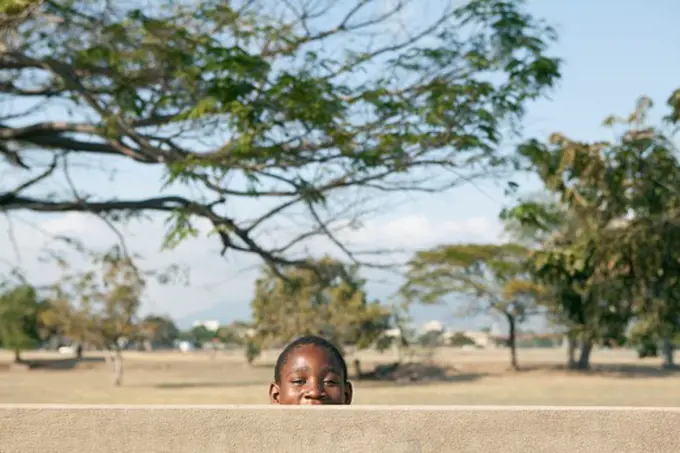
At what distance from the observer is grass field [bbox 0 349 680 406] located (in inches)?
1319

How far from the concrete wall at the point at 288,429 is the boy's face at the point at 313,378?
71cm

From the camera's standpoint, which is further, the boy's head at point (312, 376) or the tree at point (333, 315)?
the tree at point (333, 315)

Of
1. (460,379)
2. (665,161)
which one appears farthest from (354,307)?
(665,161)

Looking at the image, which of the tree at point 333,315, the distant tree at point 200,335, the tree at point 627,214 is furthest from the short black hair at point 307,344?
the distant tree at point 200,335

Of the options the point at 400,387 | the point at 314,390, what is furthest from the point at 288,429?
the point at 400,387

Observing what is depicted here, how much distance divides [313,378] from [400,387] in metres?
40.4

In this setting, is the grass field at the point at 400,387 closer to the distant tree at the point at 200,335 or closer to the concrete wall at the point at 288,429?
the concrete wall at the point at 288,429

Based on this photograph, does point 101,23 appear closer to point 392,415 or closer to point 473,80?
point 473,80

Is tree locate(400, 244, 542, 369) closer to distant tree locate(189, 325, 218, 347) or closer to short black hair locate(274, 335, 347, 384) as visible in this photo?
short black hair locate(274, 335, 347, 384)

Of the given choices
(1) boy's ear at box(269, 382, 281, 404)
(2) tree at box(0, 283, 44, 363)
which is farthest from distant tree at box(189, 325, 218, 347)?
(1) boy's ear at box(269, 382, 281, 404)

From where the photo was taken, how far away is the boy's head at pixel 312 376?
3.76 metres

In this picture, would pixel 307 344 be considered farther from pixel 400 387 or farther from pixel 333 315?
pixel 333 315

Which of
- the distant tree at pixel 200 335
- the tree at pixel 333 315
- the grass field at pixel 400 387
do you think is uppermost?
the distant tree at pixel 200 335

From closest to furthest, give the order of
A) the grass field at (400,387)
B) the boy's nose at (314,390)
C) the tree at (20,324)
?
the boy's nose at (314,390) → the grass field at (400,387) → the tree at (20,324)
